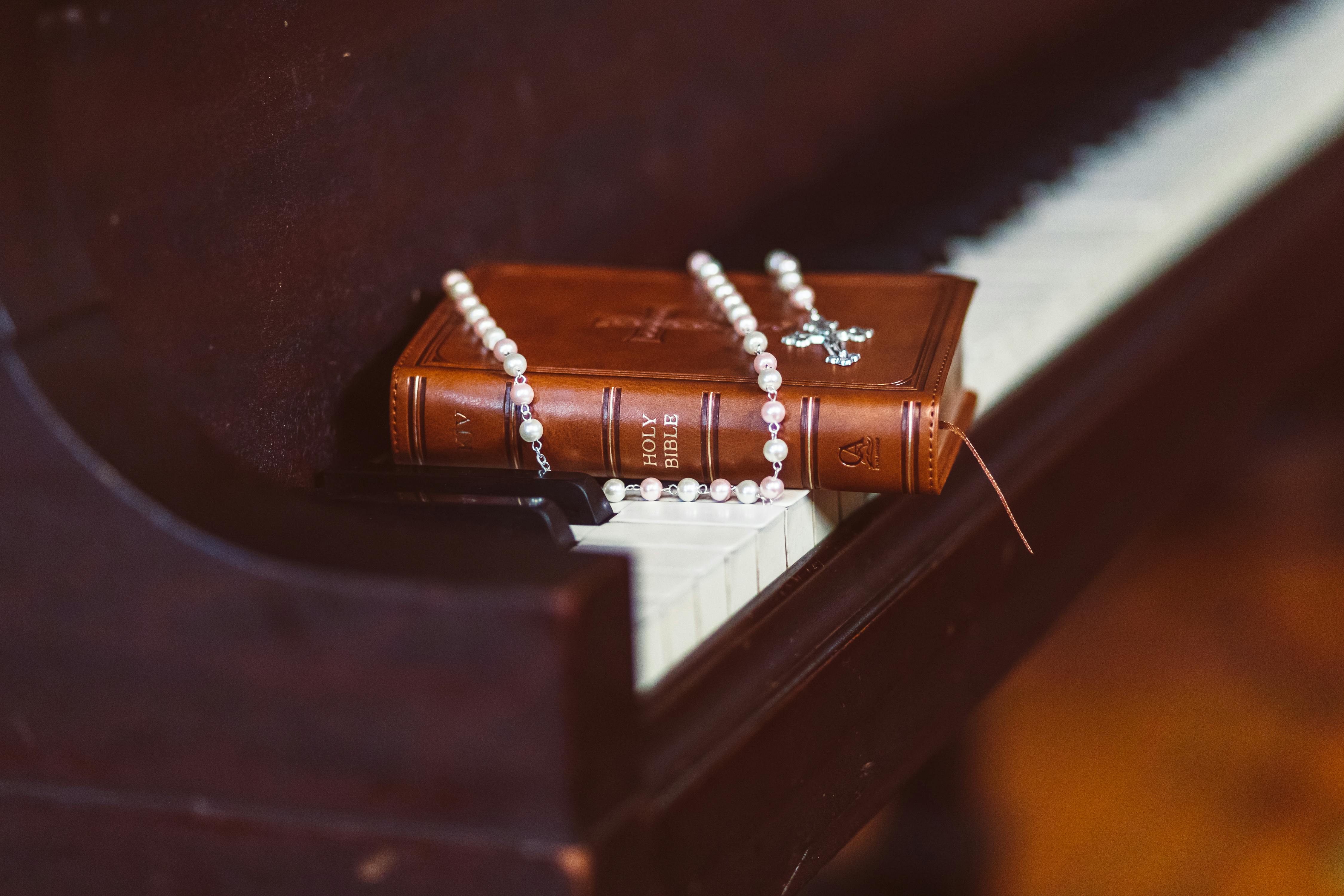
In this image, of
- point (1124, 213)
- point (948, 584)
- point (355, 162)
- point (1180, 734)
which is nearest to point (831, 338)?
point (948, 584)

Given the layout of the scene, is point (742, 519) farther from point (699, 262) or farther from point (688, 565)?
point (699, 262)

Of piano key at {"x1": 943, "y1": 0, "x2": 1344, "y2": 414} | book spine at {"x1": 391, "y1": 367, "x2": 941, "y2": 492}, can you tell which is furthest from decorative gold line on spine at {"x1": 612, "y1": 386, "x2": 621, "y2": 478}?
piano key at {"x1": 943, "y1": 0, "x2": 1344, "y2": 414}

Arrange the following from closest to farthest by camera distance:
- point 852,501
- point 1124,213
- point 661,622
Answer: point 661,622 < point 852,501 < point 1124,213

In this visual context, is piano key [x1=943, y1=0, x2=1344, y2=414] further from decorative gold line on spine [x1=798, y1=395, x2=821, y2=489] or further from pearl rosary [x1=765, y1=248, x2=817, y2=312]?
decorative gold line on spine [x1=798, y1=395, x2=821, y2=489]

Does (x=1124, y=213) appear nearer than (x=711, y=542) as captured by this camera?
No

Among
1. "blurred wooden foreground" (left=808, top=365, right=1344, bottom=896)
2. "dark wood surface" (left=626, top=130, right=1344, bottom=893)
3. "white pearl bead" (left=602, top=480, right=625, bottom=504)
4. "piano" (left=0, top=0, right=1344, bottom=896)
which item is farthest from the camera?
"blurred wooden foreground" (left=808, top=365, right=1344, bottom=896)

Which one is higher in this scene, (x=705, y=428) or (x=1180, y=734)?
Result: (x=705, y=428)

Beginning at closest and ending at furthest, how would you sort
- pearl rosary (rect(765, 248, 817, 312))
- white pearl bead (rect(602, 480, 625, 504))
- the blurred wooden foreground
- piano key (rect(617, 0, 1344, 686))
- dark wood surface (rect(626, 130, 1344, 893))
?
dark wood surface (rect(626, 130, 1344, 893)) < white pearl bead (rect(602, 480, 625, 504)) < pearl rosary (rect(765, 248, 817, 312)) < piano key (rect(617, 0, 1344, 686)) < the blurred wooden foreground
